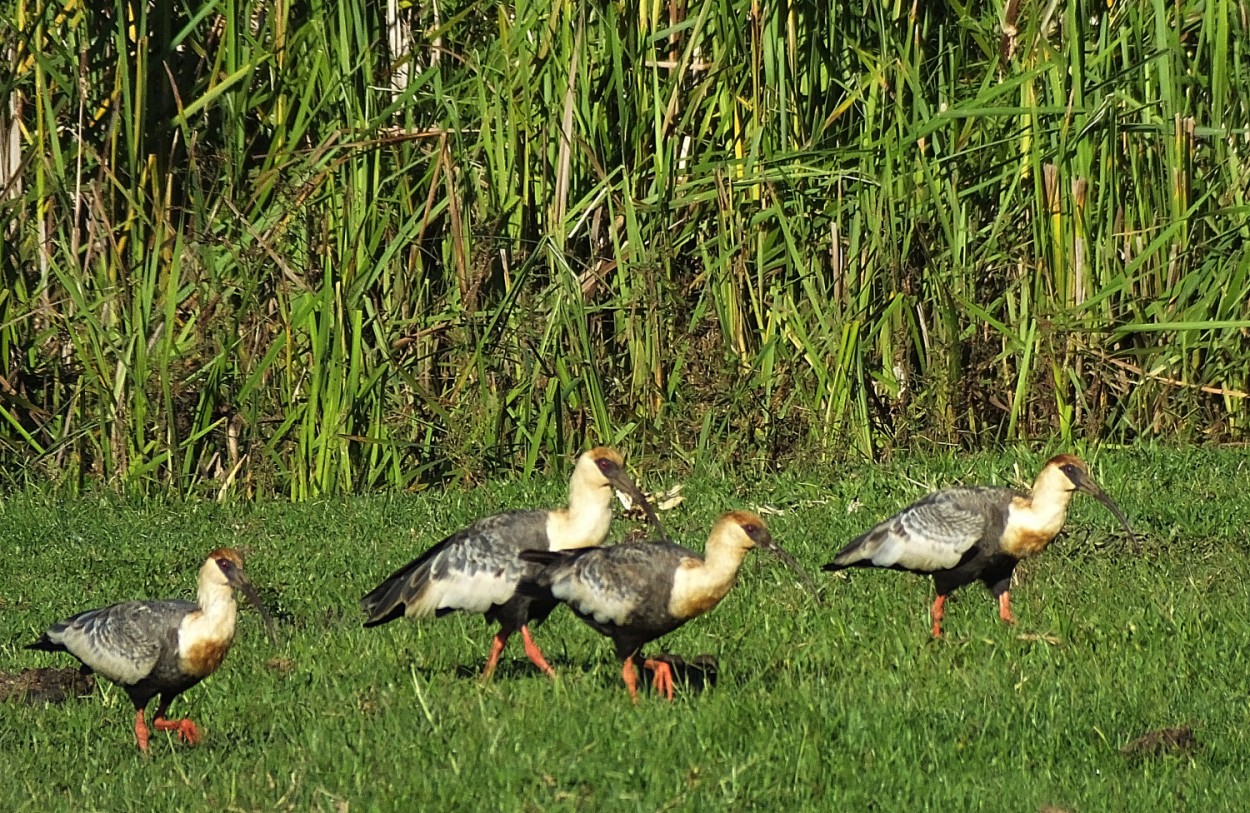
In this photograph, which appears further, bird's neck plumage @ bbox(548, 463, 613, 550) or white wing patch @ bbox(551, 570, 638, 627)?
bird's neck plumage @ bbox(548, 463, 613, 550)

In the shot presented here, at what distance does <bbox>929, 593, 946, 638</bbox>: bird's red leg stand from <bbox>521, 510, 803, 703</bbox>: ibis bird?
107 cm

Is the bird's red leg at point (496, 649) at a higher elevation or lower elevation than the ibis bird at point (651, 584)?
lower

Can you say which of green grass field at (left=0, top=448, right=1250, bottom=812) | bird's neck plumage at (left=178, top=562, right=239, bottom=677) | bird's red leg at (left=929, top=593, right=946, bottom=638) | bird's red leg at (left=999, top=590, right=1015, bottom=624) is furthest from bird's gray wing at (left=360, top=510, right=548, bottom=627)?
bird's red leg at (left=999, top=590, right=1015, bottom=624)

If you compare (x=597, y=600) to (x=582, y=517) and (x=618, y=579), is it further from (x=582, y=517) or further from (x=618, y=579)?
(x=582, y=517)

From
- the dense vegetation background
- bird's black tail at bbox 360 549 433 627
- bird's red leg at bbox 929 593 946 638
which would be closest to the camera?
bird's black tail at bbox 360 549 433 627

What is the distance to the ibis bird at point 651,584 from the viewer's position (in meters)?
6.47

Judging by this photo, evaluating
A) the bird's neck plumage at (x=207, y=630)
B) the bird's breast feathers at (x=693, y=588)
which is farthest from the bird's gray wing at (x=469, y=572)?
the bird's neck plumage at (x=207, y=630)

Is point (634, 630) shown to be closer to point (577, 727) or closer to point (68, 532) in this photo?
point (577, 727)

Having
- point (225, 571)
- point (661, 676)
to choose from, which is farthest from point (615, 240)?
point (225, 571)

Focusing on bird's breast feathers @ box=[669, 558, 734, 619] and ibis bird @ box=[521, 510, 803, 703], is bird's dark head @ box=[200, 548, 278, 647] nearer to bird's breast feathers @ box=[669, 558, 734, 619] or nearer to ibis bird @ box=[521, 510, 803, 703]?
ibis bird @ box=[521, 510, 803, 703]

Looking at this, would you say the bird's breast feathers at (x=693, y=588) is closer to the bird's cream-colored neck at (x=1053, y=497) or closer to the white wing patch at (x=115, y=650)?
the white wing patch at (x=115, y=650)

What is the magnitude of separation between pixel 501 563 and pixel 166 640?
1.28m

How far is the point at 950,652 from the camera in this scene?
23.2ft

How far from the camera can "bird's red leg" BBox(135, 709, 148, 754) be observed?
6410mm
